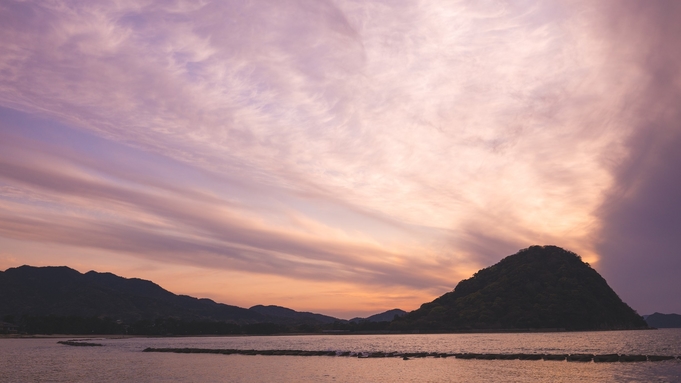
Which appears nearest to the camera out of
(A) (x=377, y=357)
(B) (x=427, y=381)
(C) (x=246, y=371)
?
(B) (x=427, y=381)

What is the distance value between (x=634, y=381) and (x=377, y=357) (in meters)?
58.9

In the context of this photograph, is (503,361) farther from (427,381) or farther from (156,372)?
(156,372)

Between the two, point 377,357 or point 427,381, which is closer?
point 427,381

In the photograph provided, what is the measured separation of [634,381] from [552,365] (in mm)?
23356

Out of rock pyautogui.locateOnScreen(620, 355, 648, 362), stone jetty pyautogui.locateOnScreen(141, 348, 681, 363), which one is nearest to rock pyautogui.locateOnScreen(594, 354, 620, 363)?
stone jetty pyautogui.locateOnScreen(141, 348, 681, 363)

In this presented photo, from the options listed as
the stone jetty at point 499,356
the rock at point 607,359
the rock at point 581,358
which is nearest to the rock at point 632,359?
the stone jetty at point 499,356

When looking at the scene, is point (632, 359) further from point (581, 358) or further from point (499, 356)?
point (499, 356)

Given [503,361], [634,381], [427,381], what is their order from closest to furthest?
1. [634,381]
2. [427,381]
3. [503,361]

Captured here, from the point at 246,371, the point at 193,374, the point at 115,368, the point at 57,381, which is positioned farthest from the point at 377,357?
the point at 57,381

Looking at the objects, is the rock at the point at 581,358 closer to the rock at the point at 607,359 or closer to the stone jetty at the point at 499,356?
the stone jetty at the point at 499,356

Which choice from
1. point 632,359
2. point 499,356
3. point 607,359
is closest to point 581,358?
point 607,359

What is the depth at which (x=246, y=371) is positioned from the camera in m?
84.4

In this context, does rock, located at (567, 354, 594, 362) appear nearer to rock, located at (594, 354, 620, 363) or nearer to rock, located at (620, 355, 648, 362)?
rock, located at (594, 354, 620, 363)

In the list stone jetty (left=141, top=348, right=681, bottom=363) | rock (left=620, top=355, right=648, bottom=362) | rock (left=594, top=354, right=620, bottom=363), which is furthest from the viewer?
stone jetty (left=141, top=348, right=681, bottom=363)
